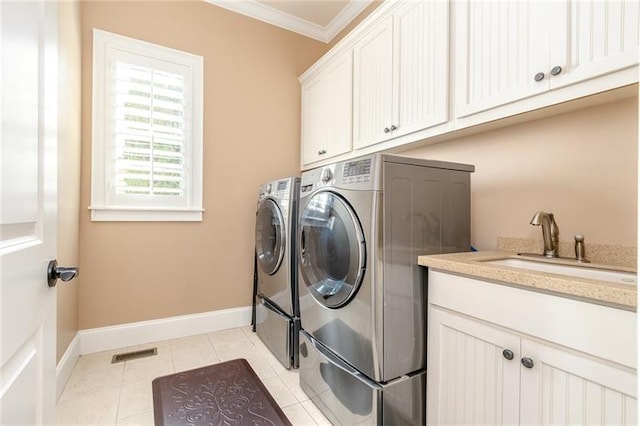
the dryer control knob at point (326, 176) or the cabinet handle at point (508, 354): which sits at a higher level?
the dryer control knob at point (326, 176)

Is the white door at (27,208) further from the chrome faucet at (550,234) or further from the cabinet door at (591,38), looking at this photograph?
the chrome faucet at (550,234)

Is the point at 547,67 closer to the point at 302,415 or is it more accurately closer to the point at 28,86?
the point at 28,86

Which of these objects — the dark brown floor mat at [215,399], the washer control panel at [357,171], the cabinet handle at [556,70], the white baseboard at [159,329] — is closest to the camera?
the cabinet handle at [556,70]

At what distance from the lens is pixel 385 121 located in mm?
1956

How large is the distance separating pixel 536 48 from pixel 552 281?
95 centimetres

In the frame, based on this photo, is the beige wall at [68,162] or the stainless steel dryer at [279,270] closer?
the beige wall at [68,162]

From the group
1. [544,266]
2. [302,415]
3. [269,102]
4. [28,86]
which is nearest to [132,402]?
[302,415]

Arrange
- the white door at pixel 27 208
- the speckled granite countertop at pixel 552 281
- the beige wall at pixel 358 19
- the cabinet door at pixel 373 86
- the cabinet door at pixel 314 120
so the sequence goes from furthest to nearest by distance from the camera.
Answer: the cabinet door at pixel 314 120, the beige wall at pixel 358 19, the cabinet door at pixel 373 86, the speckled granite countertop at pixel 552 281, the white door at pixel 27 208

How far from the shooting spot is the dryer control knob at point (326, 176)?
1.48 m

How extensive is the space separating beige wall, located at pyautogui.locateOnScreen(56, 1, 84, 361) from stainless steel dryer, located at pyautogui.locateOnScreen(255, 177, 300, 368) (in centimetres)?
123

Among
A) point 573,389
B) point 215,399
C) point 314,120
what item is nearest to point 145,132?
point 314,120

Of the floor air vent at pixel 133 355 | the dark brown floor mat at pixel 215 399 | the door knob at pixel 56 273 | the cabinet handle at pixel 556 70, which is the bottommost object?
the floor air vent at pixel 133 355

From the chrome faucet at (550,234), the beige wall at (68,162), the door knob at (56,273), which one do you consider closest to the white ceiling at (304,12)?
the beige wall at (68,162)

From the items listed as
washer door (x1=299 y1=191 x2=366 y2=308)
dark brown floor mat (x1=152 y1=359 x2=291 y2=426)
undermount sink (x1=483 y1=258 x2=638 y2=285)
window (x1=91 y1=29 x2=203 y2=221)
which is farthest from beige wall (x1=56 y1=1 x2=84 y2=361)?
undermount sink (x1=483 y1=258 x2=638 y2=285)
